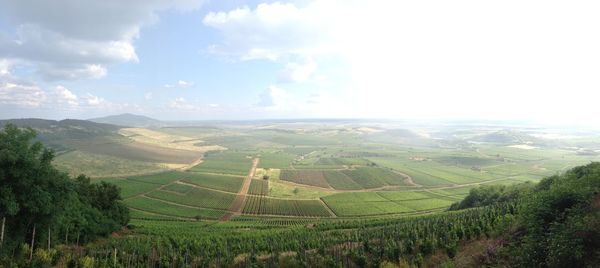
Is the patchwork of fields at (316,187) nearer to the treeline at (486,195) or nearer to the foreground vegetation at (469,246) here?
the treeline at (486,195)

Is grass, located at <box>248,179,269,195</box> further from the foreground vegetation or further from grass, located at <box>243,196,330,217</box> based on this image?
the foreground vegetation

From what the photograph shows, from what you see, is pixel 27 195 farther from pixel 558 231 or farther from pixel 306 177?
pixel 306 177

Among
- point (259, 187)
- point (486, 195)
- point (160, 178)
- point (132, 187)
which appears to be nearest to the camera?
point (486, 195)

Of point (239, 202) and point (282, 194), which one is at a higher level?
point (239, 202)

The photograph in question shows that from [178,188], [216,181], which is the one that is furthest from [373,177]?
[178,188]

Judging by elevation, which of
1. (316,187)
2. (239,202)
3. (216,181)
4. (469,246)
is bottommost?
(316,187)

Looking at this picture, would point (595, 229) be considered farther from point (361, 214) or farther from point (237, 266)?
point (361, 214)

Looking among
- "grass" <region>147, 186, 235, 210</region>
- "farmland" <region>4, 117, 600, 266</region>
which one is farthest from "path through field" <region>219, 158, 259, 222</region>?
"grass" <region>147, 186, 235, 210</region>

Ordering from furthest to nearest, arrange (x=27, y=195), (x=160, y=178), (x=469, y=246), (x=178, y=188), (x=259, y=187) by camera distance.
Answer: (x=160, y=178)
(x=259, y=187)
(x=178, y=188)
(x=469, y=246)
(x=27, y=195)
